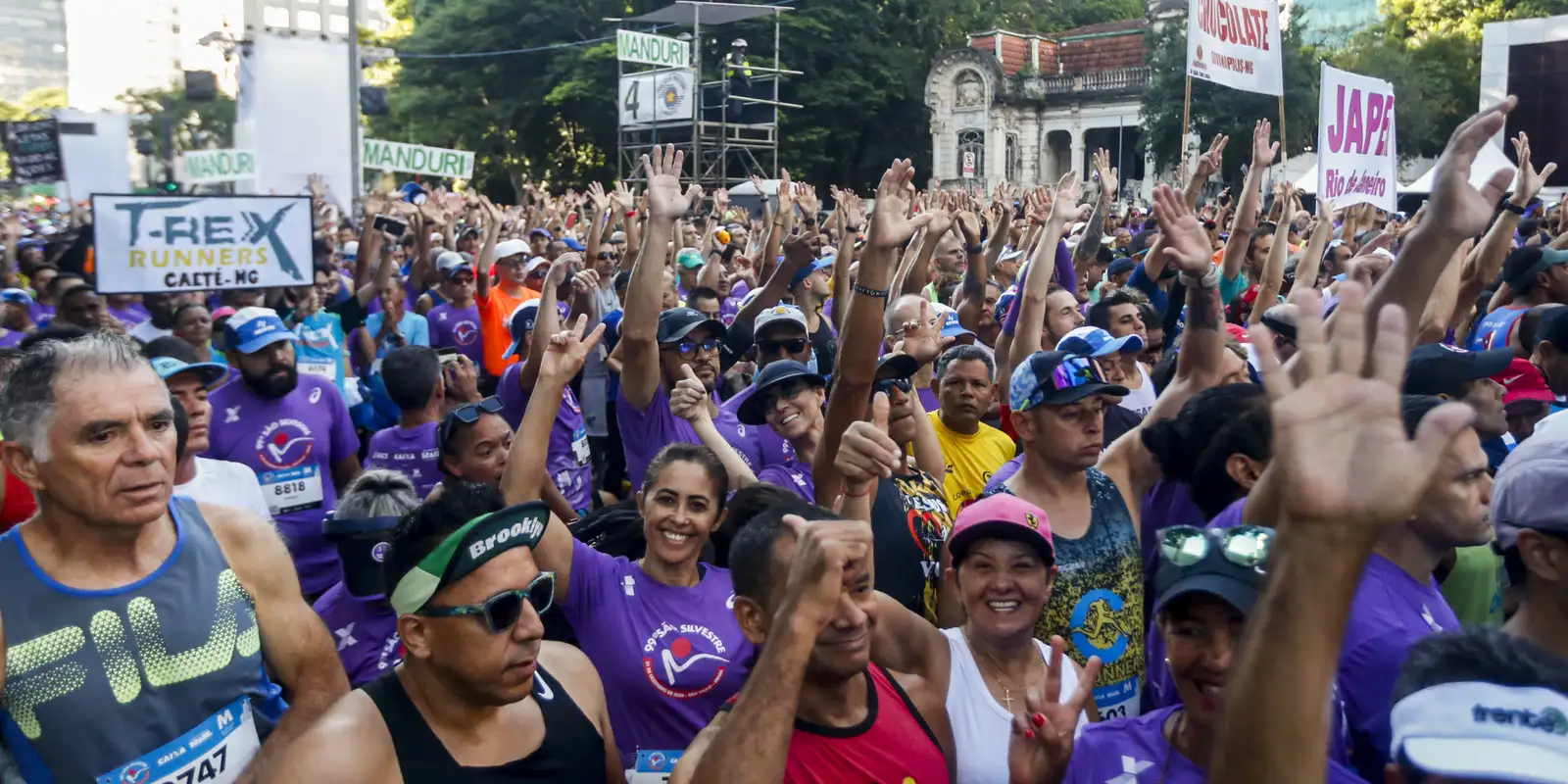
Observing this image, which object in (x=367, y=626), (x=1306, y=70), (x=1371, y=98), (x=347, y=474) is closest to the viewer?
(x=367, y=626)

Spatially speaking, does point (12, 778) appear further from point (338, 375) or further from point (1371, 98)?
point (1371, 98)

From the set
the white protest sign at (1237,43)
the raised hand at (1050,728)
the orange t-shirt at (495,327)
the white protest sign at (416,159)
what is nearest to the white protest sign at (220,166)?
the white protest sign at (416,159)

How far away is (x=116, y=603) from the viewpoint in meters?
2.56

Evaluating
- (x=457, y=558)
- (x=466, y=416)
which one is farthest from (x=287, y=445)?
(x=457, y=558)

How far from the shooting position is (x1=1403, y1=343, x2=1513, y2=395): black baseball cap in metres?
3.82

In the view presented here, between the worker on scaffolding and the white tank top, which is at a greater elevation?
the worker on scaffolding

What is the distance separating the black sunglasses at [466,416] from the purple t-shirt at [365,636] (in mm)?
1021

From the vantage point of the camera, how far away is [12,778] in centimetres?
251

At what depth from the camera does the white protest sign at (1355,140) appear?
26.8ft

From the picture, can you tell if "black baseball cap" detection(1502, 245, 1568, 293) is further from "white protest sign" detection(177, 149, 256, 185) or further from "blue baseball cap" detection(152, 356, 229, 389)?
"white protest sign" detection(177, 149, 256, 185)

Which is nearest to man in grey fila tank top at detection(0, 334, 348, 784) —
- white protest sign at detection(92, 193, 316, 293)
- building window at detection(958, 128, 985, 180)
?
white protest sign at detection(92, 193, 316, 293)

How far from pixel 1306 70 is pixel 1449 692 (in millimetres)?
36134

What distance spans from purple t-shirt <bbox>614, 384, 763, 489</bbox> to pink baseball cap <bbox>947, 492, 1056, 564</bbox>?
76.7 inches

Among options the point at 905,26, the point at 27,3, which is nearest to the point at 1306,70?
the point at 905,26
